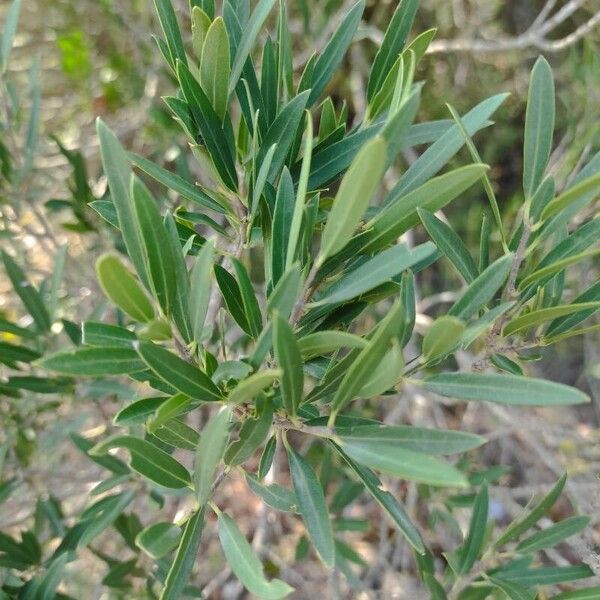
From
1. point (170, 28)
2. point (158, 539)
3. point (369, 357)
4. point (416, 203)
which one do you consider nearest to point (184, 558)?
point (158, 539)

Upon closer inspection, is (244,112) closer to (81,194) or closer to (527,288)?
(527,288)

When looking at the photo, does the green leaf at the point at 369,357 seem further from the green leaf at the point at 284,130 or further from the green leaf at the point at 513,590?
the green leaf at the point at 513,590

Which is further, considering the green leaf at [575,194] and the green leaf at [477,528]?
the green leaf at [477,528]

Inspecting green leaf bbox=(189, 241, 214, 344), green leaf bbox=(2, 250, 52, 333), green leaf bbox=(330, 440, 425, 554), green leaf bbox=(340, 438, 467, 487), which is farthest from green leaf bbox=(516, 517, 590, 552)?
green leaf bbox=(2, 250, 52, 333)

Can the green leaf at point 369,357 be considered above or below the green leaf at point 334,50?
below

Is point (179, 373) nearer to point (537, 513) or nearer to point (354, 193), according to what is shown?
point (354, 193)

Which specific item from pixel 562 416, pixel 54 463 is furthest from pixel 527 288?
pixel 562 416

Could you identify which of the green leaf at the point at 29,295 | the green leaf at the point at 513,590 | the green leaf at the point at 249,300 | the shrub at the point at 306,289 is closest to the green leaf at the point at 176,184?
the shrub at the point at 306,289
